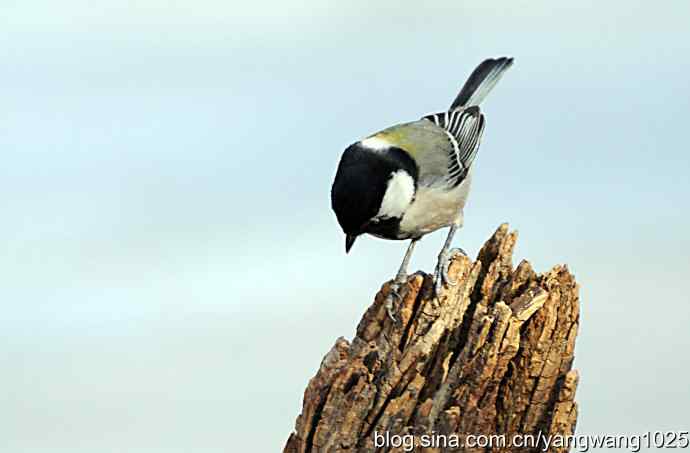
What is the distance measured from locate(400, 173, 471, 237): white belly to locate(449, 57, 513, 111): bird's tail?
4.44 feet

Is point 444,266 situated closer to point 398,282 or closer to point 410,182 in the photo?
point 398,282

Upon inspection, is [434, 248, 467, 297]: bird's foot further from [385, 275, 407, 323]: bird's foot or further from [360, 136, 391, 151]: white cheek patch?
[360, 136, 391, 151]: white cheek patch

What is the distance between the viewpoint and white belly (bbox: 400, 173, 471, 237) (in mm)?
6445

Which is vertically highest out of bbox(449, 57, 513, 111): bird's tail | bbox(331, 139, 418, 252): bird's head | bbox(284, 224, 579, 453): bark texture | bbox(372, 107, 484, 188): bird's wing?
bbox(449, 57, 513, 111): bird's tail

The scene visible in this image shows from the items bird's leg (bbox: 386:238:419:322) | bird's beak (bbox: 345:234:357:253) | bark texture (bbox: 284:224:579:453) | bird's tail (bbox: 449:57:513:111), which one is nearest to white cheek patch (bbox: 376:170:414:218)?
bird's beak (bbox: 345:234:357:253)

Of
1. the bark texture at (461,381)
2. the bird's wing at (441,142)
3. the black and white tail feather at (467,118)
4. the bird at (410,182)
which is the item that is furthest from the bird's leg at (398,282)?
the black and white tail feather at (467,118)

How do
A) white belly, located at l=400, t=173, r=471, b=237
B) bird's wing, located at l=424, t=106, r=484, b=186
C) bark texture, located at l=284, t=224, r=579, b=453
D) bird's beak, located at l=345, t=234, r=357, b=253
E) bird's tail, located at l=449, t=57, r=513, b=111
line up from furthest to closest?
1. bird's tail, located at l=449, t=57, r=513, b=111
2. bird's wing, located at l=424, t=106, r=484, b=186
3. white belly, located at l=400, t=173, r=471, b=237
4. bird's beak, located at l=345, t=234, r=357, b=253
5. bark texture, located at l=284, t=224, r=579, b=453

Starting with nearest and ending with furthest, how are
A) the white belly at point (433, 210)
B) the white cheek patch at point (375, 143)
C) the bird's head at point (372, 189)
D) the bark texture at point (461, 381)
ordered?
the bark texture at point (461, 381)
the bird's head at point (372, 189)
the white cheek patch at point (375, 143)
the white belly at point (433, 210)

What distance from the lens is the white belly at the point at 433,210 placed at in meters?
6.45

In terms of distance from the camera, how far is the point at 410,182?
6.41 meters

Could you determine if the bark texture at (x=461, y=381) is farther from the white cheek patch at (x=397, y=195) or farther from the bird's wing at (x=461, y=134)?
the bird's wing at (x=461, y=134)

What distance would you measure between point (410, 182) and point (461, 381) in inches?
59.4

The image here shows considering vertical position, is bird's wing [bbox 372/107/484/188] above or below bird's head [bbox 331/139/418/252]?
above

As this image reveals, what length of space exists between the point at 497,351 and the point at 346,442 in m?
0.87
